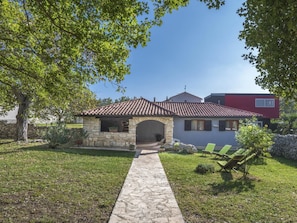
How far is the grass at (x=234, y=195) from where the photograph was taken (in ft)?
18.7

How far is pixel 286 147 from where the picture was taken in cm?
1609

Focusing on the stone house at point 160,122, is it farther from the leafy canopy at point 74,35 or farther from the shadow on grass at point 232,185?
the leafy canopy at point 74,35

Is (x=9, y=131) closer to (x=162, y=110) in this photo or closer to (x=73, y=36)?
(x=162, y=110)

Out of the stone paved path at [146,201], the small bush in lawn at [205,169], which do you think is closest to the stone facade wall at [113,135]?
the stone paved path at [146,201]

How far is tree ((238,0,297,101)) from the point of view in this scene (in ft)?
11.6

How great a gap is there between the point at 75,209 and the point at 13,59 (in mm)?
5898

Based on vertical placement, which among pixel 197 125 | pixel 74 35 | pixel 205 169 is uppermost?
pixel 74 35

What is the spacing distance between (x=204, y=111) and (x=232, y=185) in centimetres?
1475

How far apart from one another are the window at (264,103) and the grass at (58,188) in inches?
999

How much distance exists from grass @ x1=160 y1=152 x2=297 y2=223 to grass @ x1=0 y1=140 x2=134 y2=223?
2.37 meters

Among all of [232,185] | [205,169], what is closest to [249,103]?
[205,169]

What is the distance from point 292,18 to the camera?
334 cm

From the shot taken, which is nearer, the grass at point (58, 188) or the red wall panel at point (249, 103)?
→ the grass at point (58, 188)

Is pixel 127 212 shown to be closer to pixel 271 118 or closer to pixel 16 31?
pixel 16 31
